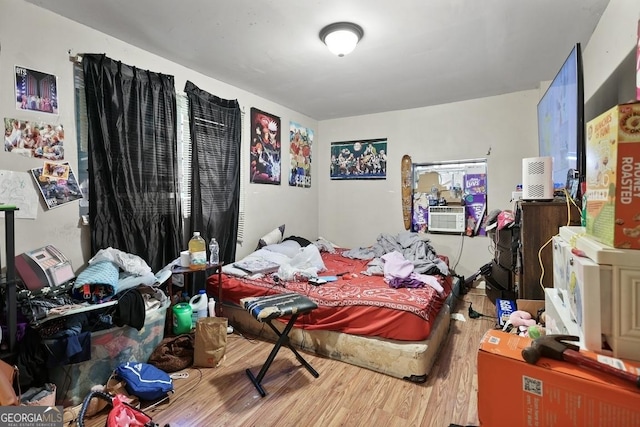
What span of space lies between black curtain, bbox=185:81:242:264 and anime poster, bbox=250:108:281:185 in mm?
310

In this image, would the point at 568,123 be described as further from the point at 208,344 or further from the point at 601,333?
the point at 208,344

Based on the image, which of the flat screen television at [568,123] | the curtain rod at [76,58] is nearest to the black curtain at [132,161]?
the curtain rod at [76,58]

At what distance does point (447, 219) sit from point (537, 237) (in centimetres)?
235

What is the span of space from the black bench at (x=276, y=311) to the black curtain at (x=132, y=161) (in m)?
1.05

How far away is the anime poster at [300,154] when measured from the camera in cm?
443

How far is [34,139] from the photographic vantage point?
1.99 meters

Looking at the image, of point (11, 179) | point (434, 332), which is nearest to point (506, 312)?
point (434, 332)

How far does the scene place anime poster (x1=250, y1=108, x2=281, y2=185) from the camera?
3719 mm

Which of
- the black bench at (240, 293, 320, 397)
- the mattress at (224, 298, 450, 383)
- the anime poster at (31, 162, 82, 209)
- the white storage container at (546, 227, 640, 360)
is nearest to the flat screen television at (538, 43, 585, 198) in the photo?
the white storage container at (546, 227, 640, 360)

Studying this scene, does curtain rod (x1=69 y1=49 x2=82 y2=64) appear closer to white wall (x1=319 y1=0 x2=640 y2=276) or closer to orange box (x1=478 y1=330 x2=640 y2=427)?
orange box (x1=478 y1=330 x2=640 y2=427)

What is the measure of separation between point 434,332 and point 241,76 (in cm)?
299

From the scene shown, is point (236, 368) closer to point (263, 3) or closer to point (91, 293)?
point (91, 293)

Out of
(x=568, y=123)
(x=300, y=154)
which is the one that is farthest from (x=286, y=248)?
(x=568, y=123)

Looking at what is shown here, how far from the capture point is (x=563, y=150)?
7.06ft
